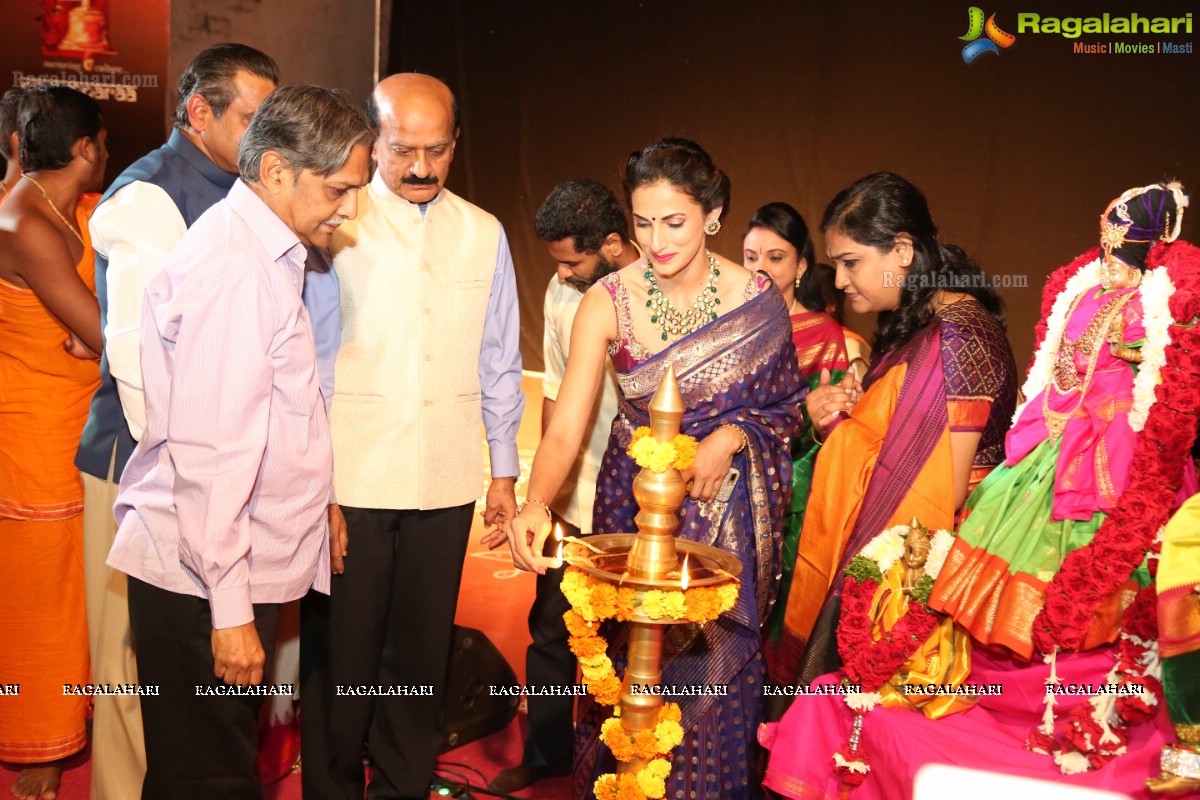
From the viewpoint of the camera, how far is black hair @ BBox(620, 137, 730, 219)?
8.23 ft

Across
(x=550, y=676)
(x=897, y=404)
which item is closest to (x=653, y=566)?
(x=897, y=404)

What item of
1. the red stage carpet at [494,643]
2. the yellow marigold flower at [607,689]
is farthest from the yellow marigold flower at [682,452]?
the red stage carpet at [494,643]

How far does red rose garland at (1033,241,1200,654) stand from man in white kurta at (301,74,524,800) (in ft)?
4.49

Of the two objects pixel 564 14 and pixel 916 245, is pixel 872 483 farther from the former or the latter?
pixel 564 14

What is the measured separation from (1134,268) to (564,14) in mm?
6725

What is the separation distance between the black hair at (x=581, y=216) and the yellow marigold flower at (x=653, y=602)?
1833mm

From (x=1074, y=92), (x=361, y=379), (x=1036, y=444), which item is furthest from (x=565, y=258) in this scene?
(x=1074, y=92)

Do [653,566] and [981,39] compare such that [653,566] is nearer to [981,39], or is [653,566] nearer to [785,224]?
[785,224]

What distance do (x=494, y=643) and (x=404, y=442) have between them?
173 centimetres

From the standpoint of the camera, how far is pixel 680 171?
2.51 m

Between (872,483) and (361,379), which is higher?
(361,379)

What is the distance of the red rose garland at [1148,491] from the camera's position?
2168mm

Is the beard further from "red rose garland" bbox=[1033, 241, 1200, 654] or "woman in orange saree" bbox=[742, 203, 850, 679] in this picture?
"red rose garland" bbox=[1033, 241, 1200, 654]

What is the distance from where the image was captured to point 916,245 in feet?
Result: 9.27
